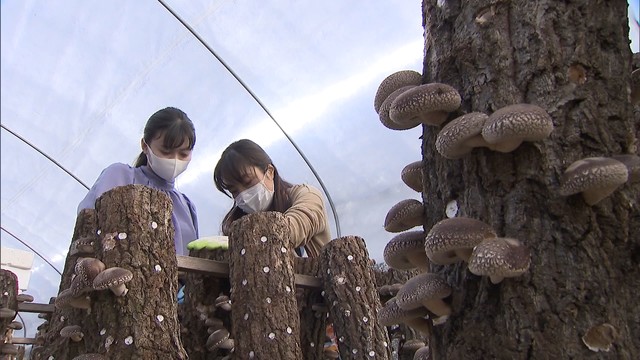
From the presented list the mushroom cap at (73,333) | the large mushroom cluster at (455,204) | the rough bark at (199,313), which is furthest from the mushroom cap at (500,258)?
the rough bark at (199,313)

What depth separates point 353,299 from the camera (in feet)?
10.5

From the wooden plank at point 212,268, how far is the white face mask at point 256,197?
70 cm

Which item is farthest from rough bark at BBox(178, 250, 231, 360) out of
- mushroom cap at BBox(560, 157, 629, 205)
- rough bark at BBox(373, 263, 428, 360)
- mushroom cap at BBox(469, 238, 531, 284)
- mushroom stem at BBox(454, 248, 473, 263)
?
mushroom cap at BBox(560, 157, 629, 205)

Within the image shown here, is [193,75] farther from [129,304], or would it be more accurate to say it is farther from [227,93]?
[129,304]

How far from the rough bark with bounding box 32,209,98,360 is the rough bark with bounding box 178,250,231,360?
593 mm

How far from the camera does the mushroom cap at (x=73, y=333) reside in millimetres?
2564

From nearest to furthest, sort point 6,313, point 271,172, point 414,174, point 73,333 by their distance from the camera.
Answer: point 414,174 → point 73,333 → point 271,172 → point 6,313

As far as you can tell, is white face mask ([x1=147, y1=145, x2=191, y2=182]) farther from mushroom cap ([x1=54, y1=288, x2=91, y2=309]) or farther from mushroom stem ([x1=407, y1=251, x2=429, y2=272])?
mushroom stem ([x1=407, y1=251, x2=429, y2=272])

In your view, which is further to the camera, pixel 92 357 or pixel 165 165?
pixel 165 165

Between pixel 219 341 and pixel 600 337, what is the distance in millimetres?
2063

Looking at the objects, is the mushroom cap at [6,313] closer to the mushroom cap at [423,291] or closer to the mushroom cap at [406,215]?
the mushroom cap at [406,215]

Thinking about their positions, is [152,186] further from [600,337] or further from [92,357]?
[600,337]

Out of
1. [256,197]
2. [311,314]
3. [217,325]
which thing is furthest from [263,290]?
[256,197]

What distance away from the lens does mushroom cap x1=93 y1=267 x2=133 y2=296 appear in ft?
7.67
